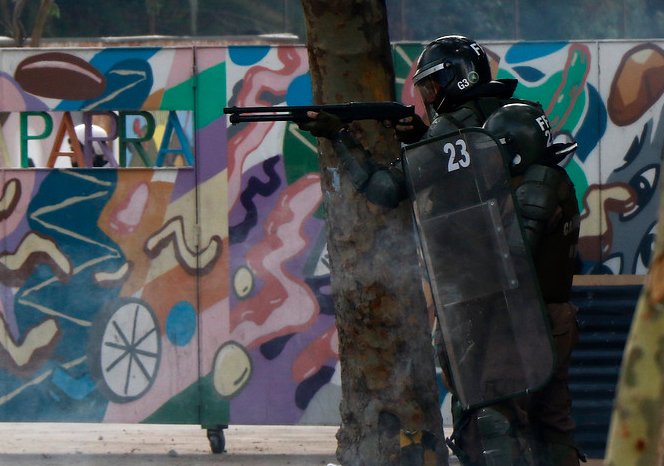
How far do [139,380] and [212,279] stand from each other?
69 cm

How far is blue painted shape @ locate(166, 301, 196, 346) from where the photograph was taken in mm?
7766

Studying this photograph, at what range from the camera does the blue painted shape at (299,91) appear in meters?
7.66

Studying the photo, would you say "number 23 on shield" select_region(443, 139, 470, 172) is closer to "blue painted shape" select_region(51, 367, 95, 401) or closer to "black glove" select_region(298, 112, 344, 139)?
"black glove" select_region(298, 112, 344, 139)

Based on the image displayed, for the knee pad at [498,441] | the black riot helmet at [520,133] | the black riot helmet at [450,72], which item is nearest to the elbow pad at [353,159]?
the black riot helmet at [450,72]

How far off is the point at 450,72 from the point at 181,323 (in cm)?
306

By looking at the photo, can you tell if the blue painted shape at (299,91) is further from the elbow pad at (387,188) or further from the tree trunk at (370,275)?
the elbow pad at (387,188)

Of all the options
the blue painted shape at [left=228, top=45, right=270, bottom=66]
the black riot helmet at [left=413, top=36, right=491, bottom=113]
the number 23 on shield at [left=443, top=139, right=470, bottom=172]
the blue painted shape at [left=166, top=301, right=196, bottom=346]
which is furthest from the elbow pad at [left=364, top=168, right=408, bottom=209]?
the blue painted shape at [left=166, top=301, right=196, bottom=346]

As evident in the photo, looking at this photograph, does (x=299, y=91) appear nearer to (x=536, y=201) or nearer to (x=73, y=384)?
(x=73, y=384)

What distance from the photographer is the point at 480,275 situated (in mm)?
4891

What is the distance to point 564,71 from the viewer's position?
7648 mm

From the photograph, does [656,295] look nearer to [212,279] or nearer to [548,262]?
[548,262]

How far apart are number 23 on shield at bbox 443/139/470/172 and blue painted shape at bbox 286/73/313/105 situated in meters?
2.83

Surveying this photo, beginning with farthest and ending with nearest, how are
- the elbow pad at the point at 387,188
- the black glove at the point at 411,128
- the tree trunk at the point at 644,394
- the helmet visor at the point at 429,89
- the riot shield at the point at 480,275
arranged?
the black glove at the point at 411,128
the helmet visor at the point at 429,89
the elbow pad at the point at 387,188
the riot shield at the point at 480,275
the tree trunk at the point at 644,394

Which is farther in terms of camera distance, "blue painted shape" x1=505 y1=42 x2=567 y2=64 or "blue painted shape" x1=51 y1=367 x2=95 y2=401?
"blue painted shape" x1=51 y1=367 x2=95 y2=401
